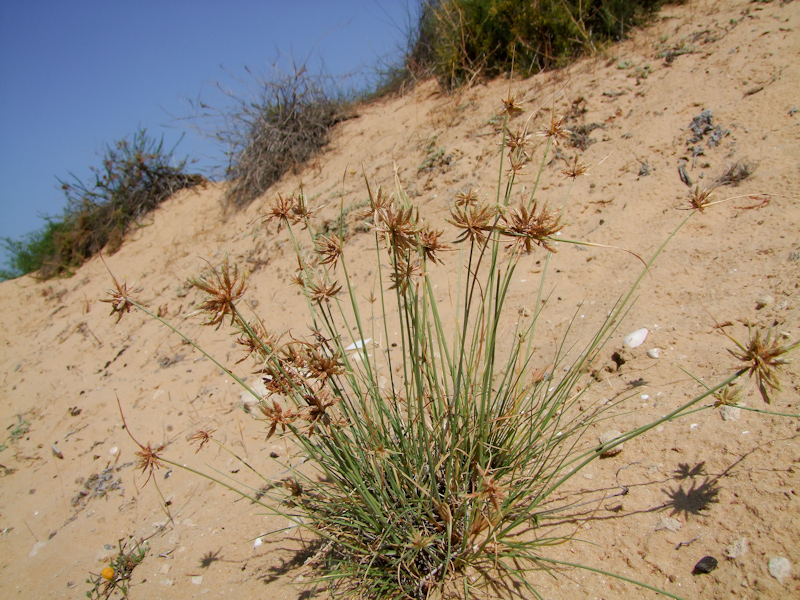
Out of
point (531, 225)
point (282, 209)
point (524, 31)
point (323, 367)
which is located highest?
point (524, 31)

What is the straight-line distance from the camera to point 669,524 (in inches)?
62.5

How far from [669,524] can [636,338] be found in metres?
0.97

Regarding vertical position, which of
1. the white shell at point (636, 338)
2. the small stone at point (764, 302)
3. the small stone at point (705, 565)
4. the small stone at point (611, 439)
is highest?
the small stone at point (764, 302)

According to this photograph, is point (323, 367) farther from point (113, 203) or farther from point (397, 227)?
point (113, 203)

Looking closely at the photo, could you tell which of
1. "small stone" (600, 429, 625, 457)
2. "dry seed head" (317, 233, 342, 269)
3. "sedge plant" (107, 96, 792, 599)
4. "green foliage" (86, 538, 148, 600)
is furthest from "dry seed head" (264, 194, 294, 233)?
"green foliage" (86, 538, 148, 600)

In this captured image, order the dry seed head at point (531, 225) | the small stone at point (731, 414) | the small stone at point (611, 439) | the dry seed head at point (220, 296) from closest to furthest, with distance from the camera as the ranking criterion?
1. the dry seed head at point (531, 225)
2. the dry seed head at point (220, 296)
3. the small stone at point (731, 414)
4. the small stone at point (611, 439)

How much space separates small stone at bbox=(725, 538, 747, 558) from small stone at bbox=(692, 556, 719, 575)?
1.9 inches

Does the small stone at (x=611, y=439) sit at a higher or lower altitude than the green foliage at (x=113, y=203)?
lower

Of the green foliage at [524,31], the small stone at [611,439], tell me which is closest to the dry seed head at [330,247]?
A: the small stone at [611,439]

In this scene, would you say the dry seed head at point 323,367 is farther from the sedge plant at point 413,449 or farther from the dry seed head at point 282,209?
the dry seed head at point 282,209

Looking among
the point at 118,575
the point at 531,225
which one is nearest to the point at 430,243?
the point at 531,225

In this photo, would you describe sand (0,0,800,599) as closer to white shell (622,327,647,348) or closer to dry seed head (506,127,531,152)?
white shell (622,327,647,348)

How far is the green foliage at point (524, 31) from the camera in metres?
4.88

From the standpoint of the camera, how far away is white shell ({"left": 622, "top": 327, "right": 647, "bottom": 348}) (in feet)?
7.62
